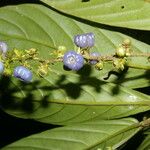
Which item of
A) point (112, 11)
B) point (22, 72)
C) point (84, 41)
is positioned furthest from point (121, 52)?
point (112, 11)

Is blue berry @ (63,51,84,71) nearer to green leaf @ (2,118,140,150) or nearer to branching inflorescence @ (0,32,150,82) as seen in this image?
branching inflorescence @ (0,32,150,82)

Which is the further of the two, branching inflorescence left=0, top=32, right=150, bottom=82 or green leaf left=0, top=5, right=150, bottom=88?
green leaf left=0, top=5, right=150, bottom=88

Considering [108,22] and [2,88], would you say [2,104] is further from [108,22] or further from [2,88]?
[108,22]

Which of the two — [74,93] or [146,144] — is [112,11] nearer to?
[74,93]

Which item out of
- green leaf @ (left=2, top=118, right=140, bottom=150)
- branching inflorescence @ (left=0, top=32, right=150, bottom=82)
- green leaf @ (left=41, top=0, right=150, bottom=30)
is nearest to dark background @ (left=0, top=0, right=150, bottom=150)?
green leaf @ (left=41, top=0, right=150, bottom=30)

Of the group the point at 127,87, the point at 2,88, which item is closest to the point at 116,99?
the point at 127,87
